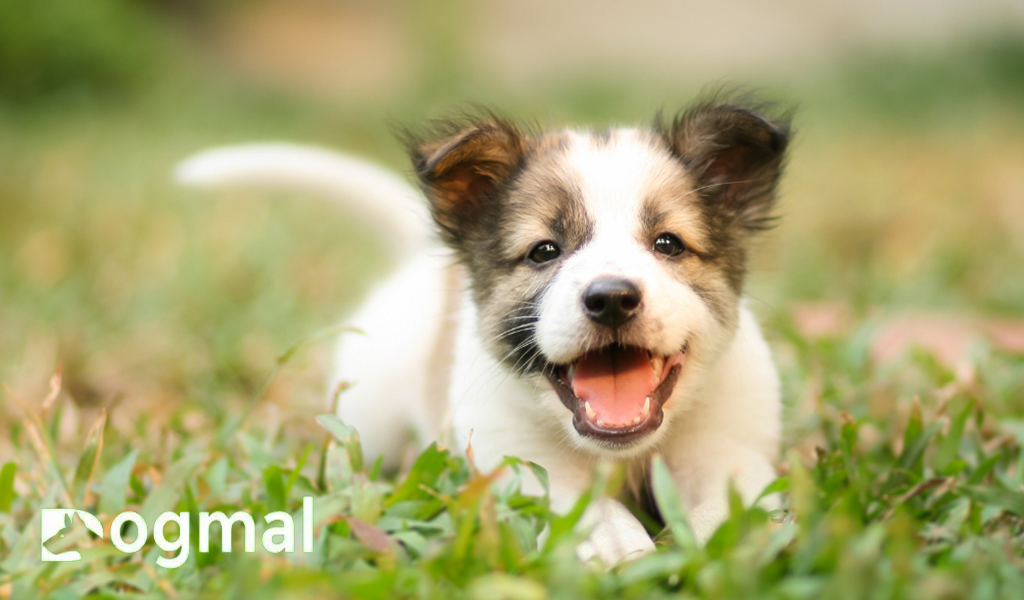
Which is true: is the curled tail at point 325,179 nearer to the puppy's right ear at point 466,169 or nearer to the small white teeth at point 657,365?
the puppy's right ear at point 466,169

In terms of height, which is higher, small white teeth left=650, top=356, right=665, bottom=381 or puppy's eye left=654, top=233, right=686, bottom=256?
puppy's eye left=654, top=233, right=686, bottom=256

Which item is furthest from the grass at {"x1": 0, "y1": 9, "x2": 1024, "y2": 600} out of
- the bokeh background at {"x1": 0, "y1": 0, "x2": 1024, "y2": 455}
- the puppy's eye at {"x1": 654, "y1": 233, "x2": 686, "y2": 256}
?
the puppy's eye at {"x1": 654, "y1": 233, "x2": 686, "y2": 256}

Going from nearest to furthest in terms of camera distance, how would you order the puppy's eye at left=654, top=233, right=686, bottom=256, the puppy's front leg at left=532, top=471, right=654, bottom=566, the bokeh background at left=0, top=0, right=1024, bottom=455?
the puppy's front leg at left=532, top=471, right=654, bottom=566, the puppy's eye at left=654, top=233, right=686, bottom=256, the bokeh background at left=0, top=0, right=1024, bottom=455

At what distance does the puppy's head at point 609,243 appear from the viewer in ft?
7.89

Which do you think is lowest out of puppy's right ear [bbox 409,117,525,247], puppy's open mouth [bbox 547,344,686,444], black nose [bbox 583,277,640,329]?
puppy's open mouth [bbox 547,344,686,444]

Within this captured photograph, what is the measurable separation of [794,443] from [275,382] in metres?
2.34

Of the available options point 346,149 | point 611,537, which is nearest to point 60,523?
point 611,537

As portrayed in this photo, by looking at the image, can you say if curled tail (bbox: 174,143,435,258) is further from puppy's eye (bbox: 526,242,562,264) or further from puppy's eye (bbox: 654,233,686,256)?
puppy's eye (bbox: 654,233,686,256)

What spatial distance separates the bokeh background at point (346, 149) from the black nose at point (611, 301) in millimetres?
1087

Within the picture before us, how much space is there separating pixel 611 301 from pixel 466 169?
3.00 ft

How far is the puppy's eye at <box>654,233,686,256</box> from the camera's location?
263 centimetres

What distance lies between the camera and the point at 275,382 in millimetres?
4133

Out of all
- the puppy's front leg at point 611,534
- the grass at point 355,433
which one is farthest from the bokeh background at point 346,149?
the puppy's front leg at point 611,534

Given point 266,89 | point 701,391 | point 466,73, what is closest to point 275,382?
point 701,391
